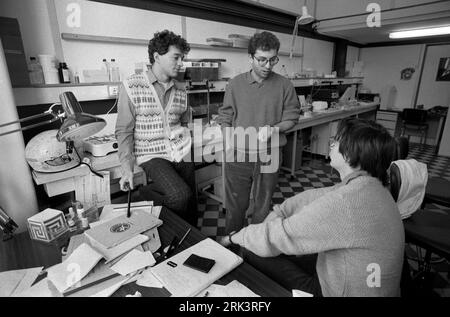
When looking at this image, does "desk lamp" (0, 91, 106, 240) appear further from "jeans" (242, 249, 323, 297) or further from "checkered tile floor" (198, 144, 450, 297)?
"checkered tile floor" (198, 144, 450, 297)

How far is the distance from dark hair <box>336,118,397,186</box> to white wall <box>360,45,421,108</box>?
619cm

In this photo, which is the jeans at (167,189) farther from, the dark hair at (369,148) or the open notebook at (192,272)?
the dark hair at (369,148)

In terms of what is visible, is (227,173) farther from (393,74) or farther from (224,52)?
(393,74)

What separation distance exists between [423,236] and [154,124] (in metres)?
1.70

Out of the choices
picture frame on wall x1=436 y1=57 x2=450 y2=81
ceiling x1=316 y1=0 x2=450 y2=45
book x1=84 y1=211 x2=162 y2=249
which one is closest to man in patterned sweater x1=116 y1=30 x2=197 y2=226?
book x1=84 y1=211 x2=162 y2=249

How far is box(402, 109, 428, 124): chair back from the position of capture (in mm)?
4953

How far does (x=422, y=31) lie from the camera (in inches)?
161

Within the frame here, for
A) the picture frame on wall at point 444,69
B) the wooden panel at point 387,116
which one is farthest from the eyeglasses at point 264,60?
the picture frame on wall at point 444,69

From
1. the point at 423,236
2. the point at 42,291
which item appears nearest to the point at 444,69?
the point at 423,236

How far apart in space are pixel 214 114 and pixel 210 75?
46 cm

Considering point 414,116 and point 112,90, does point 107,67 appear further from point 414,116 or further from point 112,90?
point 414,116

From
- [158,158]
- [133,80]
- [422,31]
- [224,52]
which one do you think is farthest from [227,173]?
[422,31]
